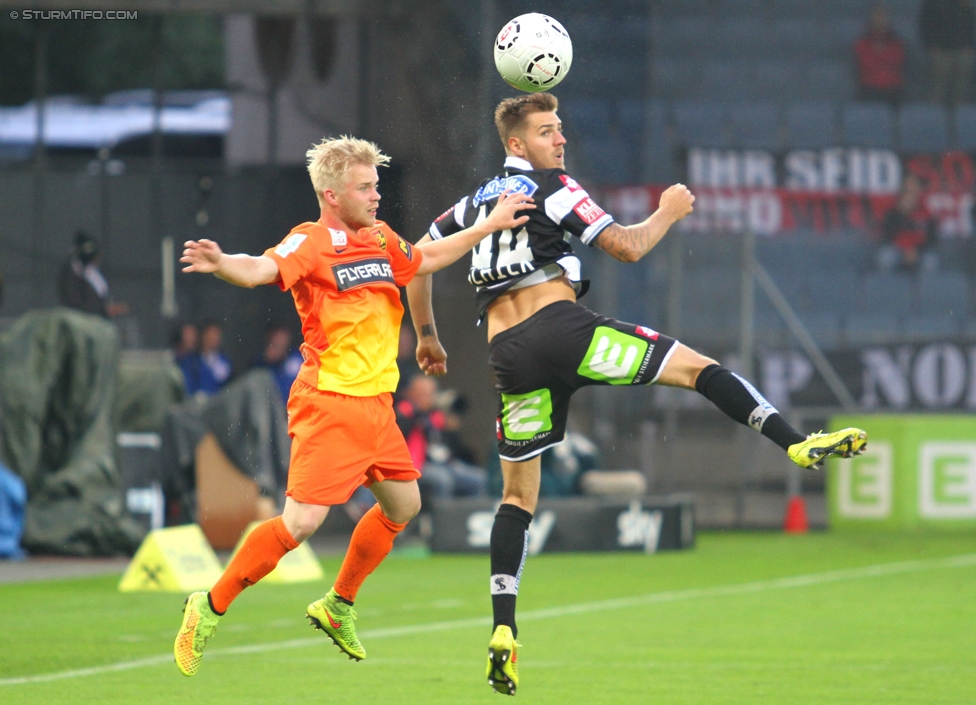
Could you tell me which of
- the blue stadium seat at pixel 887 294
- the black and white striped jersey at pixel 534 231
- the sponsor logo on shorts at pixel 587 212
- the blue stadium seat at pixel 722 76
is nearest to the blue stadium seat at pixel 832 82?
the blue stadium seat at pixel 722 76

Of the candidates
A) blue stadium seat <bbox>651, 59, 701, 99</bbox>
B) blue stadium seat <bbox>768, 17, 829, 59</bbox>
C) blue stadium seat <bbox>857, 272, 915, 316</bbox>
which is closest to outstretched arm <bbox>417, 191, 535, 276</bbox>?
blue stadium seat <bbox>651, 59, 701, 99</bbox>

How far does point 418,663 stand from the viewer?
7.93 m

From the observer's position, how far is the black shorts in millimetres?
6488

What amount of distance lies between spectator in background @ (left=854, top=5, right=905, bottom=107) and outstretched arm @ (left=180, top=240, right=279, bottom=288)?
41.8 feet

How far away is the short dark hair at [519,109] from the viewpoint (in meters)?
6.72

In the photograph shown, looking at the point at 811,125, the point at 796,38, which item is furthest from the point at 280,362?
the point at 796,38

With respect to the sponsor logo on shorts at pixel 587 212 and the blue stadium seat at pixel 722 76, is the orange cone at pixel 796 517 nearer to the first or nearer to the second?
the blue stadium seat at pixel 722 76

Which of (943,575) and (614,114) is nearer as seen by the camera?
(943,575)

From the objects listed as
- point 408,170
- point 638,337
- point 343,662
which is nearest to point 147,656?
point 343,662

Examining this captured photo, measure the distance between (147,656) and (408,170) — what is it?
457 cm

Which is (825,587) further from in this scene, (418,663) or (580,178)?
(580,178)

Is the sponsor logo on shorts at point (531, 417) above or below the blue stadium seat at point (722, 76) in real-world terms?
below

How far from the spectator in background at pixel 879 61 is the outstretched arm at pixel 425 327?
38.2 ft

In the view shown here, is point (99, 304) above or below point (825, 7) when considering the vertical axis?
below
